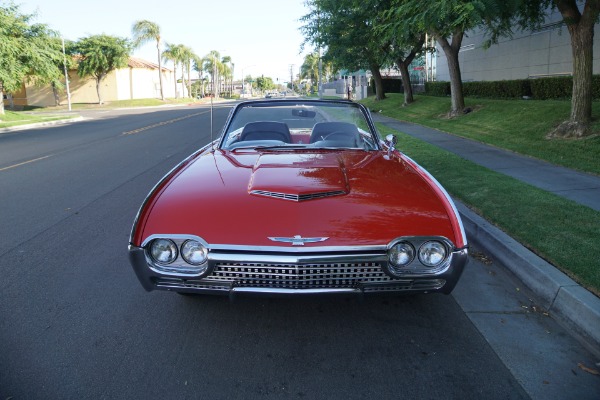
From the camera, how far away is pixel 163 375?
9.01 ft

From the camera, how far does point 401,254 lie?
2857mm

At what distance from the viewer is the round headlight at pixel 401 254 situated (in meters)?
2.84

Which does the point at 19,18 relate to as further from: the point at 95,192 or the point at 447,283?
the point at 447,283

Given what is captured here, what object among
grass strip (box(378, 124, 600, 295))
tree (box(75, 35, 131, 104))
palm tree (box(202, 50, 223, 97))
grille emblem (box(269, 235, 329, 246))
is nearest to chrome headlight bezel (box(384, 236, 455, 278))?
grille emblem (box(269, 235, 329, 246))

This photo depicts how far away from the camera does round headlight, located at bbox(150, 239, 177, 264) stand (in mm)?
2881

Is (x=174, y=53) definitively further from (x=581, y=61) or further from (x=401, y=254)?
(x=401, y=254)

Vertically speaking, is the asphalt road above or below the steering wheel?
below

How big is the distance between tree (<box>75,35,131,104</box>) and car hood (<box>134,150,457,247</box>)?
55.9 meters

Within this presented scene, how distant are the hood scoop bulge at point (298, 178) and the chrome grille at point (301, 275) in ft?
1.50

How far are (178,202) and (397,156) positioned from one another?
203cm

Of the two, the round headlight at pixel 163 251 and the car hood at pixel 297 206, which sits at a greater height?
the car hood at pixel 297 206

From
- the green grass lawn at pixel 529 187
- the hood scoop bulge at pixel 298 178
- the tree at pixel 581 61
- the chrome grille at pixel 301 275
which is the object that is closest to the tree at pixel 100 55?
the green grass lawn at pixel 529 187

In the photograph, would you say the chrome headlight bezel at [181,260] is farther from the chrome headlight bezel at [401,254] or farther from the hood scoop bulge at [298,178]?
the chrome headlight bezel at [401,254]

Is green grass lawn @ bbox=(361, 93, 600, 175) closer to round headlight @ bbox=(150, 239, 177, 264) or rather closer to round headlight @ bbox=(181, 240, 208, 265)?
round headlight @ bbox=(181, 240, 208, 265)
